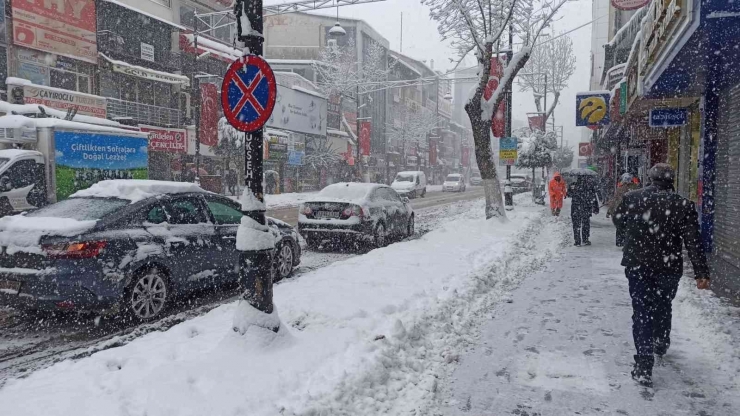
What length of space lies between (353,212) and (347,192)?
0.79 m

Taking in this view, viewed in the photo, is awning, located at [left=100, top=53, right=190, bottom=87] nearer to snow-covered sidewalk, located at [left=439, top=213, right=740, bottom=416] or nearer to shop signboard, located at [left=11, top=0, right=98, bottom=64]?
shop signboard, located at [left=11, top=0, right=98, bottom=64]

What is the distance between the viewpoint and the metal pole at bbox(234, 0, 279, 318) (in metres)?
4.31

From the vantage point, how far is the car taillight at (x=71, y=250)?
5.16 m

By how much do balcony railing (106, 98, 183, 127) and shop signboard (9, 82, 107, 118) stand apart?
1.42 m

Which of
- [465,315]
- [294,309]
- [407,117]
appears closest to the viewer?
[294,309]

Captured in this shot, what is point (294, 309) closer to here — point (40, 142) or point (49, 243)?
point (49, 243)

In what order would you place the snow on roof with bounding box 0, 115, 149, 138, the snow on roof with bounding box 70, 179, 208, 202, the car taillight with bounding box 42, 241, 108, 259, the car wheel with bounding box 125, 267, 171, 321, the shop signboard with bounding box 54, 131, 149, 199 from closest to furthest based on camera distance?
the car taillight with bounding box 42, 241, 108, 259
the car wheel with bounding box 125, 267, 171, 321
the snow on roof with bounding box 70, 179, 208, 202
the snow on roof with bounding box 0, 115, 149, 138
the shop signboard with bounding box 54, 131, 149, 199

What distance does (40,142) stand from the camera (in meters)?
13.8

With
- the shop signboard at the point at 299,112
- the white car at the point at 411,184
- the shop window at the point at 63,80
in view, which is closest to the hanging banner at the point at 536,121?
the white car at the point at 411,184

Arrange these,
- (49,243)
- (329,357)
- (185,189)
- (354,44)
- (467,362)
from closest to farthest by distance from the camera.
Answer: (329,357) < (467,362) < (49,243) < (185,189) < (354,44)

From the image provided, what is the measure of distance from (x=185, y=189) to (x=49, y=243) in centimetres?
186

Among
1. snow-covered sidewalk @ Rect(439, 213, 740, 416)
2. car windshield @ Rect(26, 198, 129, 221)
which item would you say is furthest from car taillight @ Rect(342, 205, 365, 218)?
car windshield @ Rect(26, 198, 129, 221)

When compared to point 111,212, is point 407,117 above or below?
above

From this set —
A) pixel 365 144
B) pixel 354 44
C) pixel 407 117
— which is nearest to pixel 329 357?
pixel 365 144
